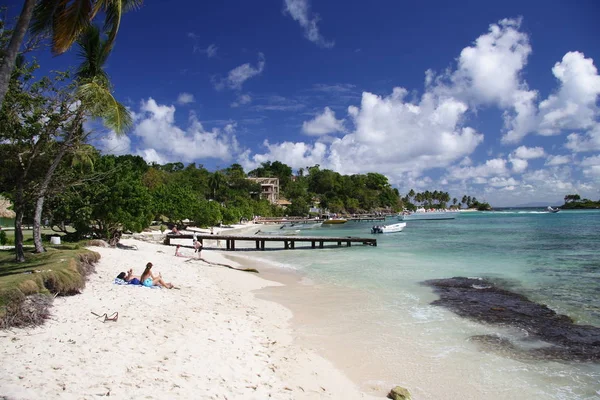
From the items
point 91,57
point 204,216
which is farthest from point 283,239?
point 91,57

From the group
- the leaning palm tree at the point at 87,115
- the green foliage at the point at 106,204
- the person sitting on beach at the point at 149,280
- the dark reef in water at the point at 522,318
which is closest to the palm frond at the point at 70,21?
the leaning palm tree at the point at 87,115

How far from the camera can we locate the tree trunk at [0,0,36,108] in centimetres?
591

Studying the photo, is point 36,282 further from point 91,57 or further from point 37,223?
point 91,57

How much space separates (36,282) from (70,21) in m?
5.63

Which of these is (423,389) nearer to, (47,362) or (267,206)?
(47,362)

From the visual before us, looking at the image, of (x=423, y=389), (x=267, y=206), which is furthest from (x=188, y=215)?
(x=267, y=206)

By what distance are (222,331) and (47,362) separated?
3733 millimetres

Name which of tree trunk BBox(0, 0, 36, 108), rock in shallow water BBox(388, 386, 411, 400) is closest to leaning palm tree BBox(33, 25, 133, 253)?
tree trunk BBox(0, 0, 36, 108)

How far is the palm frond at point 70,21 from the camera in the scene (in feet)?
23.8

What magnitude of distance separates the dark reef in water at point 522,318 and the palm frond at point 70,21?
11.5 meters

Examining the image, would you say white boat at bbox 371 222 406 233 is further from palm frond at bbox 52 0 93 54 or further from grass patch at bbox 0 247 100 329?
palm frond at bbox 52 0 93 54

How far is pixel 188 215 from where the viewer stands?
45.8 metres

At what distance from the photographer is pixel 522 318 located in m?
11.8

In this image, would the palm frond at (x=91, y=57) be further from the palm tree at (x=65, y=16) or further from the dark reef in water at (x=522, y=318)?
the dark reef in water at (x=522, y=318)
